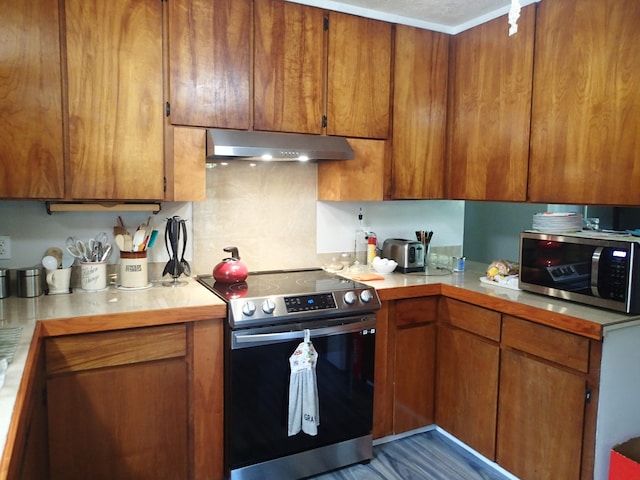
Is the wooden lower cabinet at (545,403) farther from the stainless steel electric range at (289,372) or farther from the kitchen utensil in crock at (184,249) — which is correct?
the kitchen utensil in crock at (184,249)

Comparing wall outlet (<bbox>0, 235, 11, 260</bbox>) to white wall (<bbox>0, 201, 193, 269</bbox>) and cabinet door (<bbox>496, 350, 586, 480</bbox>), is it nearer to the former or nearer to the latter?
white wall (<bbox>0, 201, 193, 269</bbox>)

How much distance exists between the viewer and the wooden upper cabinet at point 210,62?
7.38 feet

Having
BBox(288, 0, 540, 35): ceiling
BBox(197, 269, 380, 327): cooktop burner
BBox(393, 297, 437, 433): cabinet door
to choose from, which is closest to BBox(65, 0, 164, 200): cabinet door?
BBox(197, 269, 380, 327): cooktop burner

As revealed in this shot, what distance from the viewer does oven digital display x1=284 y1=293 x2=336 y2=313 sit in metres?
2.19

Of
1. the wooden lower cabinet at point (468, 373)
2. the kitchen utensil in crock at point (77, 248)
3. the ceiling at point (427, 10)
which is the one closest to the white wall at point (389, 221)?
the wooden lower cabinet at point (468, 373)

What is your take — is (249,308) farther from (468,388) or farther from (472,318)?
(468,388)

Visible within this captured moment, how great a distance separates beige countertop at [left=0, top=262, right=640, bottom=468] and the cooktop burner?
85mm

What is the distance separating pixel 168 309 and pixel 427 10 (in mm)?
2101

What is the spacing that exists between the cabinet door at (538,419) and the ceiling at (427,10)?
182 cm

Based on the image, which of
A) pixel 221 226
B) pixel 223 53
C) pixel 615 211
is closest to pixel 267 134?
pixel 223 53

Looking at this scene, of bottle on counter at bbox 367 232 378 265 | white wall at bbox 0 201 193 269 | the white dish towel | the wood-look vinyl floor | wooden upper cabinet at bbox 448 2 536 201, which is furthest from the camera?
bottle on counter at bbox 367 232 378 265

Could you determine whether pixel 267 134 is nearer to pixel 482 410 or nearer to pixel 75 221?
pixel 75 221

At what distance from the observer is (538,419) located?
2164mm

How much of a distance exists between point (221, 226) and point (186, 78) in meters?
0.82
